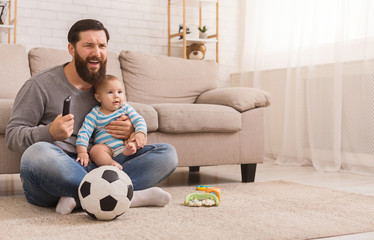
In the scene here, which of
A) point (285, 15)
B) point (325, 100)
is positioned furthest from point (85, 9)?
point (325, 100)

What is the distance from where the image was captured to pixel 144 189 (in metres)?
1.95

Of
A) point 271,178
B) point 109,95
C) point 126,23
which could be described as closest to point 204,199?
point 109,95

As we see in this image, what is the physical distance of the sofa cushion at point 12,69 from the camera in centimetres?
266

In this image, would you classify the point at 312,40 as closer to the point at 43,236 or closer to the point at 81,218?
the point at 81,218

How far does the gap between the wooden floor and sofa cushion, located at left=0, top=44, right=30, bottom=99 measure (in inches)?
21.2

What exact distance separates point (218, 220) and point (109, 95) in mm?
714

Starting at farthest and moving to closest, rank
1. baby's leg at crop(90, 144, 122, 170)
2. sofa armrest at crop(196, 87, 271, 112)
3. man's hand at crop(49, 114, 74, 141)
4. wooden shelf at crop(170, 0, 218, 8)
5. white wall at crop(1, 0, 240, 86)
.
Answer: wooden shelf at crop(170, 0, 218, 8) → white wall at crop(1, 0, 240, 86) → sofa armrest at crop(196, 87, 271, 112) → baby's leg at crop(90, 144, 122, 170) → man's hand at crop(49, 114, 74, 141)

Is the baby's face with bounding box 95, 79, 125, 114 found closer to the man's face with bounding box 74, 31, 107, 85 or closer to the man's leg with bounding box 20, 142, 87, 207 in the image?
the man's face with bounding box 74, 31, 107, 85

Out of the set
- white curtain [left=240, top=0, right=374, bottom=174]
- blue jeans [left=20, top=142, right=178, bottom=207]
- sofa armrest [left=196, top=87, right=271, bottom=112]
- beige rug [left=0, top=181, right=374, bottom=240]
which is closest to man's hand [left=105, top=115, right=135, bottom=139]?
blue jeans [left=20, top=142, right=178, bottom=207]

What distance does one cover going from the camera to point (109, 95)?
6.53 feet

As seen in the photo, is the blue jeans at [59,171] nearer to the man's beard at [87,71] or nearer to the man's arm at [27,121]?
the man's arm at [27,121]

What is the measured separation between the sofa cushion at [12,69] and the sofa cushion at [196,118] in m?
0.81

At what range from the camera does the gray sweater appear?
183cm

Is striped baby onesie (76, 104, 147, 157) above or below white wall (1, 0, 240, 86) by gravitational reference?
below
